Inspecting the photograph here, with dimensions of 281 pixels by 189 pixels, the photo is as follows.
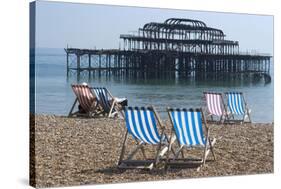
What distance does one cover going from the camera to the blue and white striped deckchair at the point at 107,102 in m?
9.42

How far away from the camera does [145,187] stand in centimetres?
795

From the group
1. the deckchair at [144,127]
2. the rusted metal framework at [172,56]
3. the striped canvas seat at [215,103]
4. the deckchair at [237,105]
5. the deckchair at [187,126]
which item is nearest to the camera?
the deckchair at [144,127]

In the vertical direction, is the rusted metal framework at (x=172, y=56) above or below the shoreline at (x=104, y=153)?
above

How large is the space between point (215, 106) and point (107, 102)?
1630mm

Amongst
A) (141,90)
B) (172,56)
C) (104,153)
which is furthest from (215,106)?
(104,153)

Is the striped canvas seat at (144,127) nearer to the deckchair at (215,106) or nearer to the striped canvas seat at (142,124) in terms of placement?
the striped canvas seat at (142,124)

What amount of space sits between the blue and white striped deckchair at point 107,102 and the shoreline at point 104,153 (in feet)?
0.88

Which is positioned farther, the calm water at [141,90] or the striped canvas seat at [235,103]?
the striped canvas seat at [235,103]

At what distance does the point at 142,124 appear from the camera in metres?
7.80

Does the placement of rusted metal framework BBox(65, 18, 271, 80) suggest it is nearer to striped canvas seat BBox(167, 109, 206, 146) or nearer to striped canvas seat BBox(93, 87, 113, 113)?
striped canvas seat BBox(93, 87, 113, 113)

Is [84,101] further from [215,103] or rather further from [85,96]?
[215,103]

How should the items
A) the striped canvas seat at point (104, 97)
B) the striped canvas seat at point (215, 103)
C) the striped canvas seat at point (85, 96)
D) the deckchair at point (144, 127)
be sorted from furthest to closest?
the striped canvas seat at point (215, 103), the striped canvas seat at point (104, 97), the striped canvas seat at point (85, 96), the deckchair at point (144, 127)

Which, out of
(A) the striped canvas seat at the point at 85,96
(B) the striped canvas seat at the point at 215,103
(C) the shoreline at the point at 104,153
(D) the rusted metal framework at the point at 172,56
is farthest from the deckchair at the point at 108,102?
(B) the striped canvas seat at the point at 215,103
